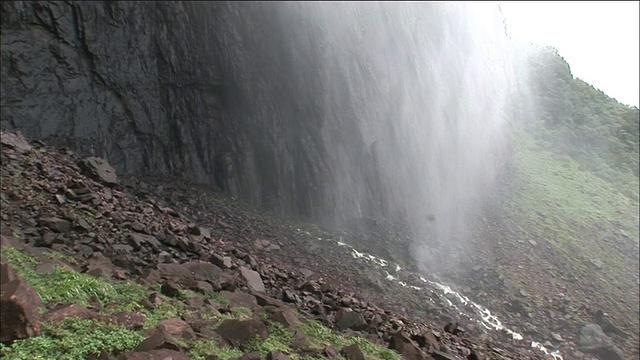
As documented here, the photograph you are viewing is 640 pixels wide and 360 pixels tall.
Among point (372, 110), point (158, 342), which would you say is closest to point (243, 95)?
point (372, 110)

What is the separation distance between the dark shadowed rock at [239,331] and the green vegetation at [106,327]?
0.43 feet

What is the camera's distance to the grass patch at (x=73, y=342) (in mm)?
4930

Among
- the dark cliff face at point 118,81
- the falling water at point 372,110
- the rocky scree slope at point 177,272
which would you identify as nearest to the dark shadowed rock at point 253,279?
the rocky scree slope at point 177,272

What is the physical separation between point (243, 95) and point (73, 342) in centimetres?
1918

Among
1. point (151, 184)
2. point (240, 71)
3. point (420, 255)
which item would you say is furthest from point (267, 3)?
point (420, 255)

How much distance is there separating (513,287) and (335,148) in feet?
37.8

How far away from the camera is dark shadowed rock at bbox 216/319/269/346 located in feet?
23.1

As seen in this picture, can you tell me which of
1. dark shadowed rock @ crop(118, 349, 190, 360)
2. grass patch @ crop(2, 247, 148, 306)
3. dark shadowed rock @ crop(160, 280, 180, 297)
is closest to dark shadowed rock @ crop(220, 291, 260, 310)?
dark shadowed rock @ crop(160, 280, 180, 297)

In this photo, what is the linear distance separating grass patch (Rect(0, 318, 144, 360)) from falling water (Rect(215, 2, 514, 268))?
1717cm

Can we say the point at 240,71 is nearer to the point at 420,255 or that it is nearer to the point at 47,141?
the point at 47,141

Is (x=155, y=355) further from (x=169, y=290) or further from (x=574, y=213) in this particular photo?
(x=574, y=213)

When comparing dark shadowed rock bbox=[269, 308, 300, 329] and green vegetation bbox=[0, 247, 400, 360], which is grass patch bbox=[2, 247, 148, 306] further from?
dark shadowed rock bbox=[269, 308, 300, 329]

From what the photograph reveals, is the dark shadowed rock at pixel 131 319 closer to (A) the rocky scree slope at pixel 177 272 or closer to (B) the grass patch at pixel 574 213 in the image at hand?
(A) the rocky scree slope at pixel 177 272

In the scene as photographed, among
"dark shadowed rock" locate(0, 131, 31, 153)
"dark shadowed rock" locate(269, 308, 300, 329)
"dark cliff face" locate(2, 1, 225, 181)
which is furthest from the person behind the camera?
"dark cliff face" locate(2, 1, 225, 181)
